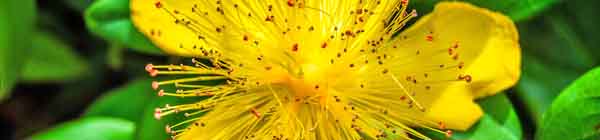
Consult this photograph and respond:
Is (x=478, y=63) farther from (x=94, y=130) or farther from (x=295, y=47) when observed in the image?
(x=94, y=130)

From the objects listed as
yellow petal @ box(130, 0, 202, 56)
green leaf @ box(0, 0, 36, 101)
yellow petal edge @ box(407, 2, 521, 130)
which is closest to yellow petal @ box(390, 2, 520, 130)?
yellow petal edge @ box(407, 2, 521, 130)

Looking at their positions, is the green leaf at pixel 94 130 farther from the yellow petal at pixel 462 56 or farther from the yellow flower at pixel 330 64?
the yellow petal at pixel 462 56

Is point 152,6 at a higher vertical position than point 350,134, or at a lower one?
higher

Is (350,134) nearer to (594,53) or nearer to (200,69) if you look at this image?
(200,69)

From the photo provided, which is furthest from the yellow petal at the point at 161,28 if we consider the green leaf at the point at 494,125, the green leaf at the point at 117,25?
the green leaf at the point at 494,125

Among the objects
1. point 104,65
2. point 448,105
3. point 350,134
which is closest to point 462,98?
point 448,105

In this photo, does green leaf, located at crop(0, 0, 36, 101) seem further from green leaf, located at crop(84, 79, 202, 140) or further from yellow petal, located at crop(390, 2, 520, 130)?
yellow petal, located at crop(390, 2, 520, 130)
